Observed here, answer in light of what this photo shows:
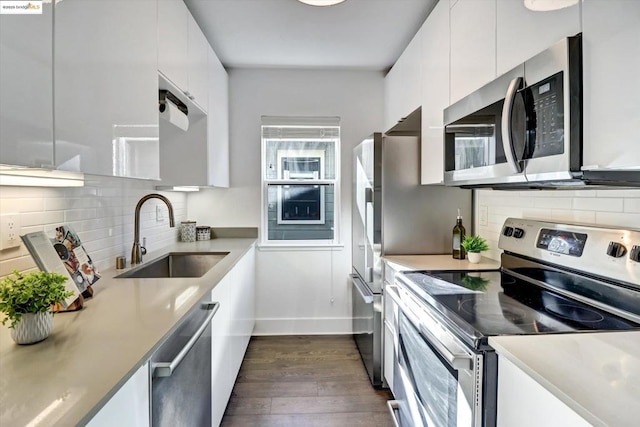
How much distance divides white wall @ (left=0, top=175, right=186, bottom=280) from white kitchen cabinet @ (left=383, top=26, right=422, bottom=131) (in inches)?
73.2

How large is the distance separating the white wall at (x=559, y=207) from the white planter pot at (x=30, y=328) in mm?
1847

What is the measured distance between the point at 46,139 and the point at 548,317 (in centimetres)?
156

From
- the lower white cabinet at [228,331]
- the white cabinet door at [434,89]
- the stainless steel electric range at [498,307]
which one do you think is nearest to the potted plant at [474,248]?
the stainless steel electric range at [498,307]

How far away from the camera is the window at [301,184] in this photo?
347 cm

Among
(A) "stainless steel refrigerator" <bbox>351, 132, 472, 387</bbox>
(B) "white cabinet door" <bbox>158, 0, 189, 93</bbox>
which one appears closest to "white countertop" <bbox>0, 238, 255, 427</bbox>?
(B) "white cabinet door" <bbox>158, 0, 189, 93</bbox>

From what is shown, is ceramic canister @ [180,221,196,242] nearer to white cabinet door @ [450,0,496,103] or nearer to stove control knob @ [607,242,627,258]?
white cabinet door @ [450,0,496,103]

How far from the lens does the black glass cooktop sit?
1107 mm

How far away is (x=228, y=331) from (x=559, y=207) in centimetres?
180

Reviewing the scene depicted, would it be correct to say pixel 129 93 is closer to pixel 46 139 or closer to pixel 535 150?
pixel 46 139

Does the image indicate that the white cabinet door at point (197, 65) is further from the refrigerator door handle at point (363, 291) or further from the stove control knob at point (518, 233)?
the stove control knob at point (518, 233)

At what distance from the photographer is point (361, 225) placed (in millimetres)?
2902

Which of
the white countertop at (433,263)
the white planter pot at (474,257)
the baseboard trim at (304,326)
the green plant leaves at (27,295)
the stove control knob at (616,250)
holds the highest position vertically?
the stove control knob at (616,250)

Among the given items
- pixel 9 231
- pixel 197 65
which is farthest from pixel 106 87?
pixel 197 65

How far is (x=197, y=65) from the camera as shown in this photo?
2.34 meters
